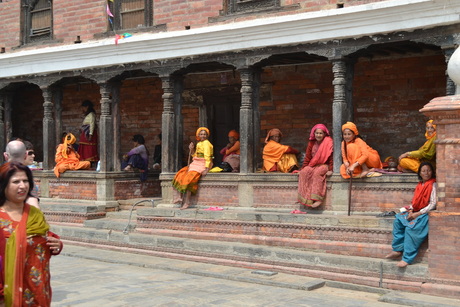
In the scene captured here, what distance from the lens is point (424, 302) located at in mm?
7883

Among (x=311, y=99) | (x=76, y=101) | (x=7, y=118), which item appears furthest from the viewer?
(x=76, y=101)

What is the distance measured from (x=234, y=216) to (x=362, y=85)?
4025mm

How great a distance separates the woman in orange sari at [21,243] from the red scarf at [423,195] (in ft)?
17.3

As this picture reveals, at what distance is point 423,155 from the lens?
31.9ft

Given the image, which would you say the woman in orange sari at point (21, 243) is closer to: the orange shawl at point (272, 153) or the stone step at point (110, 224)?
the orange shawl at point (272, 153)

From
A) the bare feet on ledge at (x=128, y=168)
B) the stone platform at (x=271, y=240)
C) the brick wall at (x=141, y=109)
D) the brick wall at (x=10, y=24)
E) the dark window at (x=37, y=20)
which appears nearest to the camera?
the stone platform at (x=271, y=240)

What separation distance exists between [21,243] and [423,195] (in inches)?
224

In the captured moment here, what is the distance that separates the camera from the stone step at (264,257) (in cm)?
889

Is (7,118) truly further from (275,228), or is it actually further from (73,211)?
(275,228)

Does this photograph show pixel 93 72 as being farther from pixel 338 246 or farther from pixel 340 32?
pixel 338 246

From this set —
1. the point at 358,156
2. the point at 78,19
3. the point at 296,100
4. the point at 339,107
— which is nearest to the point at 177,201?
the point at 296,100

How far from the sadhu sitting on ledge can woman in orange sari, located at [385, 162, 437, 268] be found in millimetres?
8356

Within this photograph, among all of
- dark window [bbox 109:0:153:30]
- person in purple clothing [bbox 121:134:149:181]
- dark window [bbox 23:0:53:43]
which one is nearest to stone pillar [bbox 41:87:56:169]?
dark window [bbox 23:0:53:43]

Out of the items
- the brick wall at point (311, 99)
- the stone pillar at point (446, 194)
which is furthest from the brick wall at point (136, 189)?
the stone pillar at point (446, 194)
